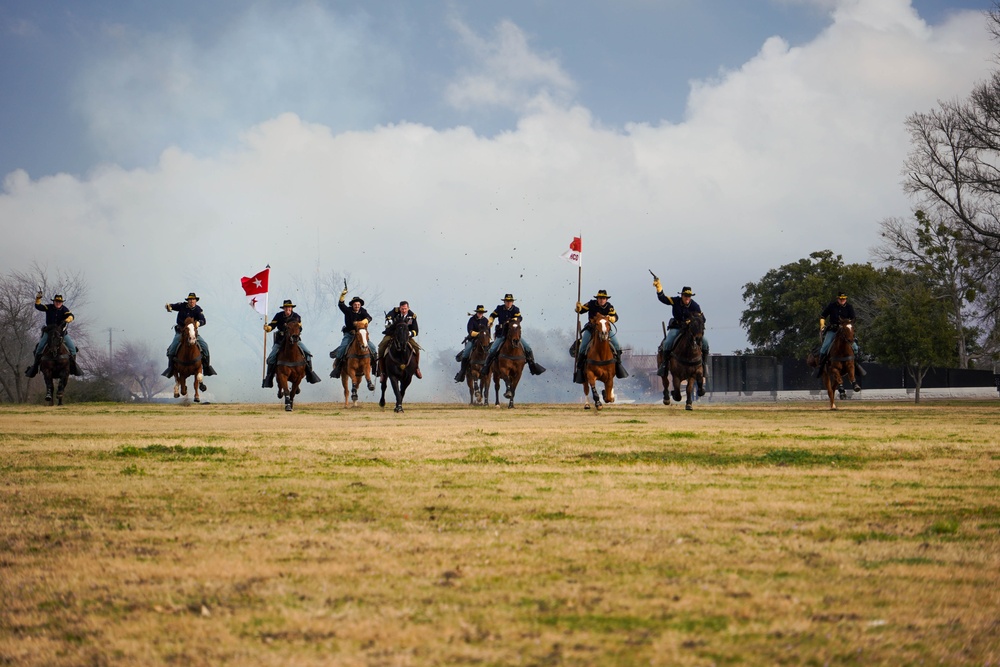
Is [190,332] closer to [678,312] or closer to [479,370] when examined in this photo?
[479,370]

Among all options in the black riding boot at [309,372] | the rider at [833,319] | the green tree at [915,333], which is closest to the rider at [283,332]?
the black riding boot at [309,372]

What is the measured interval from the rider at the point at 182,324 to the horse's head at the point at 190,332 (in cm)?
30

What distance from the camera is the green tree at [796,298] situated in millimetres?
76750

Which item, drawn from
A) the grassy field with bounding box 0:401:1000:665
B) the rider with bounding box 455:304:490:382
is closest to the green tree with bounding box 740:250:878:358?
the rider with bounding box 455:304:490:382

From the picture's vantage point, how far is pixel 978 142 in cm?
4494

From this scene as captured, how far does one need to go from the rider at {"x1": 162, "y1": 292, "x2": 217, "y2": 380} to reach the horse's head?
0.30 meters

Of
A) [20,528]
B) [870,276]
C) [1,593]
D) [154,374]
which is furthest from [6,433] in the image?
[870,276]

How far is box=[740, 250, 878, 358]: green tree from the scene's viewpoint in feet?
252

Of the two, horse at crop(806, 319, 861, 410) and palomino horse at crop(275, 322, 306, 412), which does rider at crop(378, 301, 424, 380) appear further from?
horse at crop(806, 319, 861, 410)

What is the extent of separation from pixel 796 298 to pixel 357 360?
49697 millimetres

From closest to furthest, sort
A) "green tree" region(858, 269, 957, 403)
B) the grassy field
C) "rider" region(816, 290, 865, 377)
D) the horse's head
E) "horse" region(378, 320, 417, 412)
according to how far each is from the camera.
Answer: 1. the grassy field
2. "horse" region(378, 320, 417, 412)
3. "rider" region(816, 290, 865, 377)
4. the horse's head
5. "green tree" region(858, 269, 957, 403)

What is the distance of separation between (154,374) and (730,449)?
5988 centimetres

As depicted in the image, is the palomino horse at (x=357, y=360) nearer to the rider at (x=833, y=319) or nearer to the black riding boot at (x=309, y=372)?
the black riding boot at (x=309, y=372)

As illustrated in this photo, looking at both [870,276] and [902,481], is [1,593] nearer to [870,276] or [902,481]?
[902,481]
